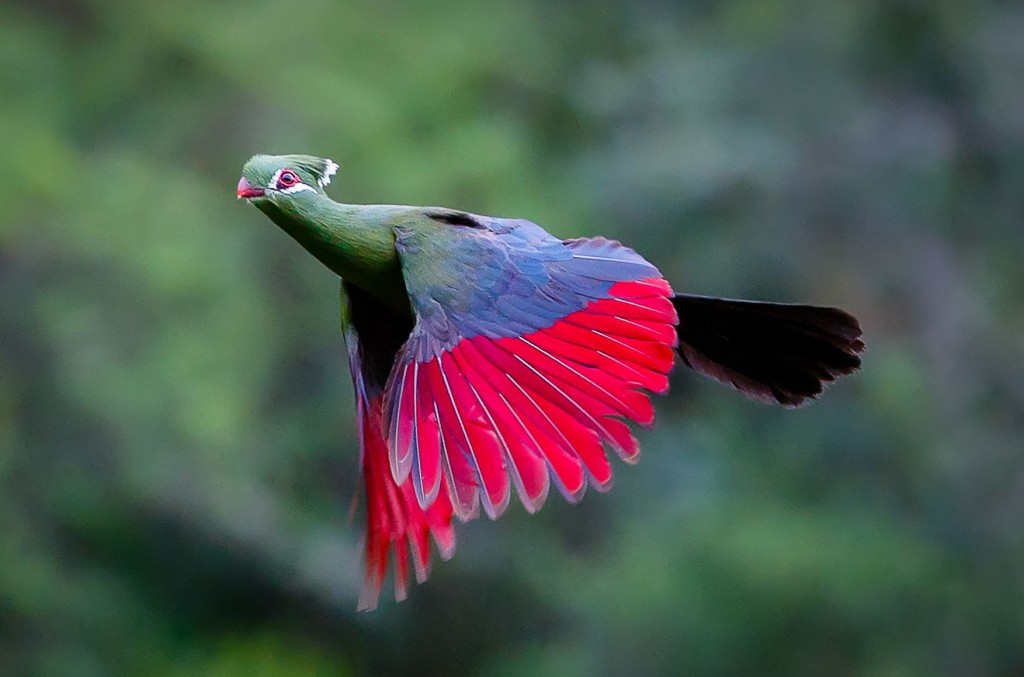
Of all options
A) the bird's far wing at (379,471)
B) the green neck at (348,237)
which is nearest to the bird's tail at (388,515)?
the bird's far wing at (379,471)

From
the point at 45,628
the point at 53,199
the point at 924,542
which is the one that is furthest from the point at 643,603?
the point at 53,199

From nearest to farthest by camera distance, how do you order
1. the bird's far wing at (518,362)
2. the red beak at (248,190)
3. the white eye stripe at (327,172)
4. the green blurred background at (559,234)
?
the bird's far wing at (518,362)
the red beak at (248,190)
the white eye stripe at (327,172)
the green blurred background at (559,234)

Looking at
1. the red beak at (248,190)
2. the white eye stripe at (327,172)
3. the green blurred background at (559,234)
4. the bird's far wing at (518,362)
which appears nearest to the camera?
the bird's far wing at (518,362)

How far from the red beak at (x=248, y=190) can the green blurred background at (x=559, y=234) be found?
6.85 metres

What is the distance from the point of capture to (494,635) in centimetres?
1262

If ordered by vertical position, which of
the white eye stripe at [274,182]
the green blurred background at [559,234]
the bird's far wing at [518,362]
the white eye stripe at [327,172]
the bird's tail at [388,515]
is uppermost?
the green blurred background at [559,234]

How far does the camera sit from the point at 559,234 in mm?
11008

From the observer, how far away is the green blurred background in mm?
10688

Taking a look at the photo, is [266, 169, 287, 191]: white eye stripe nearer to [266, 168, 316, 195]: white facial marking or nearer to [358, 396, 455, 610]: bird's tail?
[266, 168, 316, 195]: white facial marking

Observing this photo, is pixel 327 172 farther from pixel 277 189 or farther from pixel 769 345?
pixel 769 345

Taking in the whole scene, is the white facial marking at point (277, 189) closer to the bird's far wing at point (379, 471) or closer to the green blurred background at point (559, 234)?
the bird's far wing at point (379, 471)

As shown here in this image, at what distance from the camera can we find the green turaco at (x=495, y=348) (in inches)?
131

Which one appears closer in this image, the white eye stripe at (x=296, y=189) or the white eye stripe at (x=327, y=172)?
the white eye stripe at (x=296, y=189)

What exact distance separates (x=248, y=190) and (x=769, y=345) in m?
1.45
